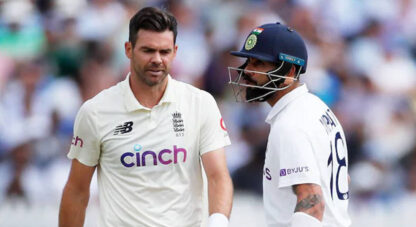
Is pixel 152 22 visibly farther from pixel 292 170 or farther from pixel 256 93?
pixel 292 170

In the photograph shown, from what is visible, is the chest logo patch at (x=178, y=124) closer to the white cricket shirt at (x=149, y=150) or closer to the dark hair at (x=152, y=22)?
the white cricket shirt at (x=149, y=150)

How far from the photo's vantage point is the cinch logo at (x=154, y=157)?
172 inches

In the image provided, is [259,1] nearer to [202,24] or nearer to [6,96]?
[202,24]

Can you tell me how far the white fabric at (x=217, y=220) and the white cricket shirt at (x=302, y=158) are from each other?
0.40 m


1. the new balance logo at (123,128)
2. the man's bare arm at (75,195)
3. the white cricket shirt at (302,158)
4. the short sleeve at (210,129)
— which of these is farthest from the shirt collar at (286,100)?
the man's bare arm at (75,195)

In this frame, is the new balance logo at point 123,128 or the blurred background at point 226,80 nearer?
the new balance logo at point 123,128

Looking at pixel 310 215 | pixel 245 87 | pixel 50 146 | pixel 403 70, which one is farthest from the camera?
pixel 403 70

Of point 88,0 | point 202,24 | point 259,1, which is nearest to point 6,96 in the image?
point 88,0

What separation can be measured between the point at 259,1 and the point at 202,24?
25.1 inches

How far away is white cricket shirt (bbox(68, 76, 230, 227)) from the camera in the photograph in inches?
172

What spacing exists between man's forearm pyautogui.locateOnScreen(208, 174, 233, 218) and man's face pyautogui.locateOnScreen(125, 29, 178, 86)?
599 mm

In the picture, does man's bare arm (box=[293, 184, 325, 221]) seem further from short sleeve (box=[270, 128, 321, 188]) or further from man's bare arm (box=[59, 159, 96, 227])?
man's bare arm (box=[59, 159, 96, 227])

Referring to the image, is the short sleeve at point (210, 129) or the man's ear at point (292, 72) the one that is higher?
the man's ear at point (292, 72)

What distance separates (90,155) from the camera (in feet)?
14.7
